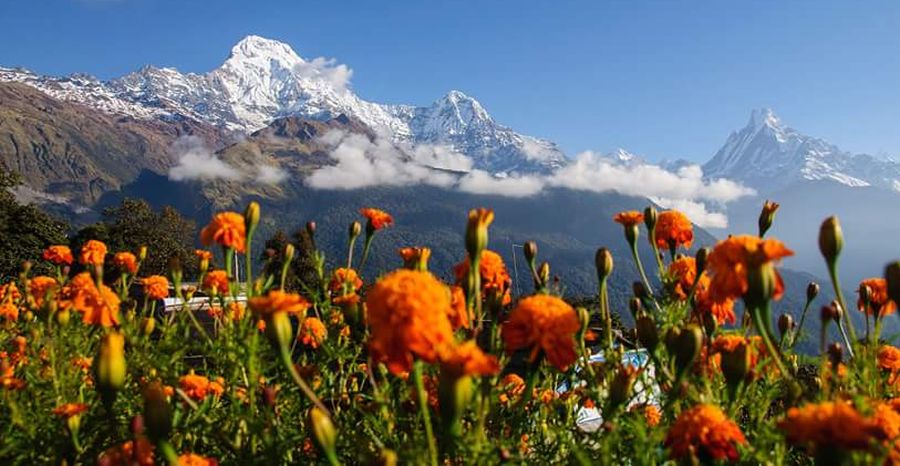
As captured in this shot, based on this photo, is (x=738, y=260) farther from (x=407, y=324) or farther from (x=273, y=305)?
(x=273, y=305)

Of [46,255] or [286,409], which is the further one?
[46,255]

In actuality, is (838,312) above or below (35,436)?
above

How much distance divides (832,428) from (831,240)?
1.19 meters

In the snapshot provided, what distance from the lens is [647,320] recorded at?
2.39 m

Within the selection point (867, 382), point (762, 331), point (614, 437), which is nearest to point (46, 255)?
point (614, 437)

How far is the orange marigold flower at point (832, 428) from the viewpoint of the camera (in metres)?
1.39

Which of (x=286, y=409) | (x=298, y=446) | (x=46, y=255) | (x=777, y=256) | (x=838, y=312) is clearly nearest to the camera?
(x=777, y=256)

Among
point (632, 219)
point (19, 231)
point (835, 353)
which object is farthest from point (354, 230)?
point (19, 231)

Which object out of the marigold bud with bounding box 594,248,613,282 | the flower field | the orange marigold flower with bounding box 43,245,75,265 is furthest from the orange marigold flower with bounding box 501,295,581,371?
the orange marigold flower with bounding box 43,245,75,265

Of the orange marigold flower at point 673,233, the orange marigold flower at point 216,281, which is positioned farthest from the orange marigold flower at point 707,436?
the orange marigold flower at point 216,281

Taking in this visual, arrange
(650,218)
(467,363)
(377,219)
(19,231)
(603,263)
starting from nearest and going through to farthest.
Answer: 1. (467,363)
2. (603,263)
3. (650,218)
4. (377,219)
5. (19,231)

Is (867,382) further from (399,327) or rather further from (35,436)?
(35,436)

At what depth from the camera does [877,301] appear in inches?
118

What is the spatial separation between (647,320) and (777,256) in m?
0.55
